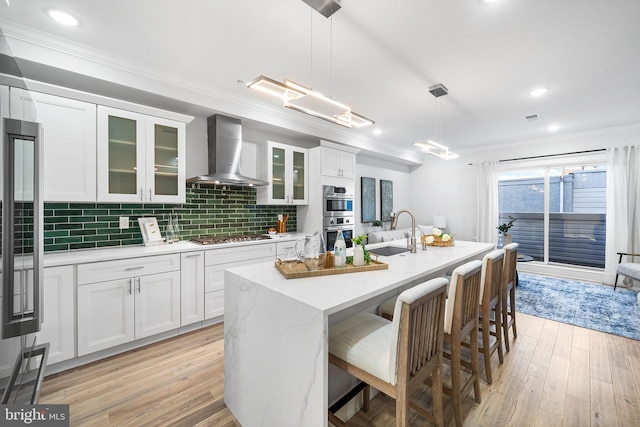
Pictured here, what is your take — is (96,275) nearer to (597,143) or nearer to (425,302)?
(425,302)

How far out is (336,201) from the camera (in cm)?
446

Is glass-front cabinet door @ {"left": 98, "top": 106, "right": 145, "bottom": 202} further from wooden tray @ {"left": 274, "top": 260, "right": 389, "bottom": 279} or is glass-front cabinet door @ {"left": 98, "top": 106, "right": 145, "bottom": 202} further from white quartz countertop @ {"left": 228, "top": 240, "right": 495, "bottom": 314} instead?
wooden tray @ {"left": 274, "top": 260, "right": 389, "bottom": 279}

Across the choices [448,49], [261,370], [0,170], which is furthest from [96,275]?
[448,49]

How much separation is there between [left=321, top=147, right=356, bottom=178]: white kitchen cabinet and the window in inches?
138

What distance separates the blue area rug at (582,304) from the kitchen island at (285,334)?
2602 millimetres

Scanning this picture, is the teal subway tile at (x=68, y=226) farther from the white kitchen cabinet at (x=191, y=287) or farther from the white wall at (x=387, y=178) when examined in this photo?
the white wall at (x=387, y=178)

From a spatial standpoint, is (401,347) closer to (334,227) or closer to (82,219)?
(82,219)

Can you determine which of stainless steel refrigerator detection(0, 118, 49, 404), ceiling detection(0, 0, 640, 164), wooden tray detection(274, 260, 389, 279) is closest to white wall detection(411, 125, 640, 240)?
ceiling detection(0, 0, 640, 164)

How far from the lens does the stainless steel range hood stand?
3.33 m

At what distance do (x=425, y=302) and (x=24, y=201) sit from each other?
1.50 metres

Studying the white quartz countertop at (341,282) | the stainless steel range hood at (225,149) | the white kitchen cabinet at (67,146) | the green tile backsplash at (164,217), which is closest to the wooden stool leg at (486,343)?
the white quartz countertop at (341,282)

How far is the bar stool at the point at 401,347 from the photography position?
116 centimetres

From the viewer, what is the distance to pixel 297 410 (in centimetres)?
126

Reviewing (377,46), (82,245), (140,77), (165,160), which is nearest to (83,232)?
(82,245)
